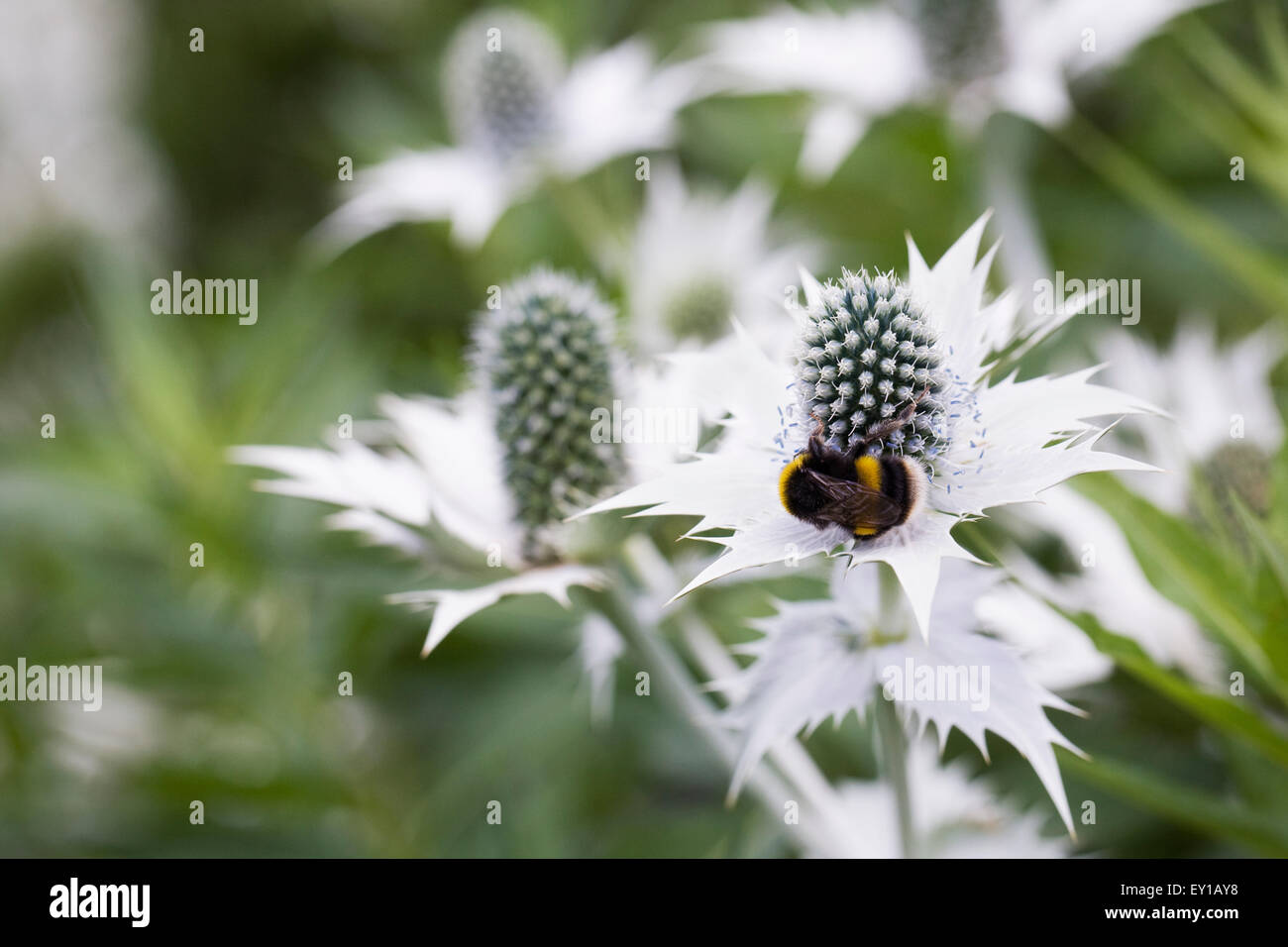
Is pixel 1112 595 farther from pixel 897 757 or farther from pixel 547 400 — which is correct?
pixel 547 400

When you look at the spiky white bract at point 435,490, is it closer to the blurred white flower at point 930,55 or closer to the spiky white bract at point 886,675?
the spiky white bract at point 886,675

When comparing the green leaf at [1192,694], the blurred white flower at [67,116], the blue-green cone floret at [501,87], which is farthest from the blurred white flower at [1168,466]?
the blurred white flower at [67,116]

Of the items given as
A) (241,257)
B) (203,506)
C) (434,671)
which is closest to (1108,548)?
(434,671)

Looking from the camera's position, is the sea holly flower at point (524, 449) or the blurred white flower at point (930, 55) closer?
the sea holly flower at point (524, 449)

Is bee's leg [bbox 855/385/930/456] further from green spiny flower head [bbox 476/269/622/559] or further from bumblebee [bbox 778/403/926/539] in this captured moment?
green spiny flower head [bbox 476/269/622/559]

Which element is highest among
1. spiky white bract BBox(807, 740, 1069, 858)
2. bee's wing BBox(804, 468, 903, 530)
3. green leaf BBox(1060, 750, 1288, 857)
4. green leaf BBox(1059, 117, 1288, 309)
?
green leaf BBox(1059, 117, 1288, 309)

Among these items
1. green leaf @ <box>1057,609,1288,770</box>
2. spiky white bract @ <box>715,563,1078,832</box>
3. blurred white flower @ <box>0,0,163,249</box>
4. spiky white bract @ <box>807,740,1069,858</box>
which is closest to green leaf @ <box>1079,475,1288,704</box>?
green leaf @ <box>1057,609,1288,770</box>

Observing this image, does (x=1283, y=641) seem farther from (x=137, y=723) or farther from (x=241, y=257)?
(x=241, y=257)
